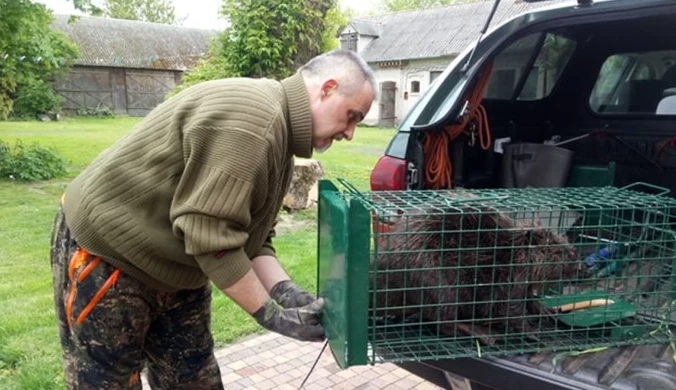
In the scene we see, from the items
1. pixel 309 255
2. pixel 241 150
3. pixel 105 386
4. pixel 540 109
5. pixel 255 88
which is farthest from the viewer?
pixel 309 255

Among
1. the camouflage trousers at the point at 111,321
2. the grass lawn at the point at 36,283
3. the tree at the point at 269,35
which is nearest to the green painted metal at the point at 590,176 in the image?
the grass lawn at the point at 36,283

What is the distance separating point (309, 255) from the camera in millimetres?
5258

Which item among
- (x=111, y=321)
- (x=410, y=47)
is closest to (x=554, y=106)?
(x=111, y=321)

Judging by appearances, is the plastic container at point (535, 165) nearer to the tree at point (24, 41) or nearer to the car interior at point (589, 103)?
the car interior at point (589, 103)

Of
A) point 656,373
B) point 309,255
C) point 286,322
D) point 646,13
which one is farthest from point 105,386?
point 309,255

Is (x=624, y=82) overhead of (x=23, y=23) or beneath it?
beneath

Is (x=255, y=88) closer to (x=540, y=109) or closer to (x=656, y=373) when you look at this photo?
(x=656, y=373)

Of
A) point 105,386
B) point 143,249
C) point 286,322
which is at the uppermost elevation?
point 143,249

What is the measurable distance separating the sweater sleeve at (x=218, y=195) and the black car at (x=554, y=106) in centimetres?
89

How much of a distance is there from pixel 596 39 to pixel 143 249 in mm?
3270

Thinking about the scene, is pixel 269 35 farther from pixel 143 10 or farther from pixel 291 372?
pixel 143 10

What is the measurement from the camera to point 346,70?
1827 mm

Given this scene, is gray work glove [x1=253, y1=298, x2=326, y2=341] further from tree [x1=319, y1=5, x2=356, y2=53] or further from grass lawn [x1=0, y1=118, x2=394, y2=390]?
tree [x1=319, y1=5, x2=356, y2=53]

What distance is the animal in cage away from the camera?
1.79m
